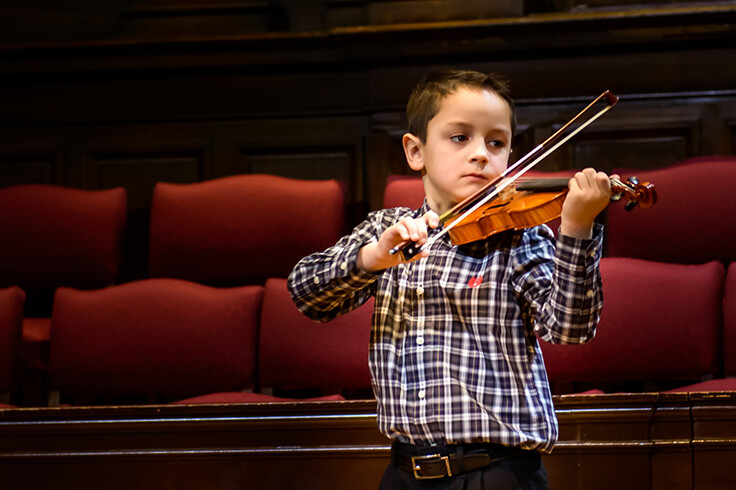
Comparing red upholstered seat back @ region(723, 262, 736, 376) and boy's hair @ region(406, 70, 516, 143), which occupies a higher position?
boy's hair @ region(406, 70, 516, 143)

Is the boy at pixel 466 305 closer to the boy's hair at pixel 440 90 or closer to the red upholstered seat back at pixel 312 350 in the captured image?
the boy's hair at pixel 440 90

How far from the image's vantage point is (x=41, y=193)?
3.45ft

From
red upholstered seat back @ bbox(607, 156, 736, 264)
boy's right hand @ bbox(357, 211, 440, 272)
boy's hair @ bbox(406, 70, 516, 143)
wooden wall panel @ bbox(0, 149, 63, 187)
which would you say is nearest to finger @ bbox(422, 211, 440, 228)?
boy's right hand @ bbox(357, 211, 440, 272)

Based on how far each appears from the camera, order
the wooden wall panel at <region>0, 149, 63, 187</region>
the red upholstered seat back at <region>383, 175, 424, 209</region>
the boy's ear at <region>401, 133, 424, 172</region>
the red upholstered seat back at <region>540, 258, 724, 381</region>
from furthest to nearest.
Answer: the wooden wall panel at <region>0, 149, 63, 187</region> < the red upholstered seat back at <region>383, 175, 424, 209</region> < the red upholstered seat back at <region>540, 258, 724, 381</region> < the boy's ear at <region>401, 133, 424, 172</region>

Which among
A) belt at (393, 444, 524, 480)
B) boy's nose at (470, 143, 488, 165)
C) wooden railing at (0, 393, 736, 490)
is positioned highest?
boy's nose at (470, 143, 488, 165)


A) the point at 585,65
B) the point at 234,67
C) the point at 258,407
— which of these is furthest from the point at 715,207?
the point at 234,67

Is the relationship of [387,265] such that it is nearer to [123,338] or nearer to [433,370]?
[433,370]

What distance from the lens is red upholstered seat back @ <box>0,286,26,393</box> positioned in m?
0.88

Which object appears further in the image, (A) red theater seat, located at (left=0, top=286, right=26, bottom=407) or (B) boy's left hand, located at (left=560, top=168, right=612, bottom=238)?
(A) red theater seat, located at (left=0, top=286, right=26, bottom=407)

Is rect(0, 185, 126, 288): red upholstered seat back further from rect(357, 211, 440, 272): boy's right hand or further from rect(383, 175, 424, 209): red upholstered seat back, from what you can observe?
rect(357, 211, 440, 272): boy's right hand

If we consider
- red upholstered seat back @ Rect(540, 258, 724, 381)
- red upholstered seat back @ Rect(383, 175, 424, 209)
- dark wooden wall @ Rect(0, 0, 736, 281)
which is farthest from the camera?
dark wooden wall @ Rect(0, 0, 736, 281)

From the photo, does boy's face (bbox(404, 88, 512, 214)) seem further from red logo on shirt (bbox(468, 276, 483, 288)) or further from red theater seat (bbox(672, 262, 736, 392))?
red theater seat (bbox(672, 262, 736, 392))

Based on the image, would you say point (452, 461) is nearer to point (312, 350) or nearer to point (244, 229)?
point (312, 350)

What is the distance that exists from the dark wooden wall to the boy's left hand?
0.62 m
